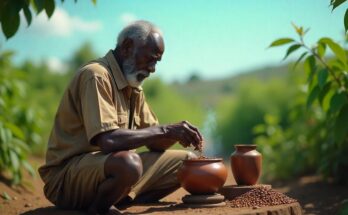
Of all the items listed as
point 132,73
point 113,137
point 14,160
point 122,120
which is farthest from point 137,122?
point 14,160

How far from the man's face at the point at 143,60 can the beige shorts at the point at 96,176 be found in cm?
59

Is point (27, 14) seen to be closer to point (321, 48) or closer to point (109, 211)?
point (109, 211)

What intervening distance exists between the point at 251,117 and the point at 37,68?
1022cm

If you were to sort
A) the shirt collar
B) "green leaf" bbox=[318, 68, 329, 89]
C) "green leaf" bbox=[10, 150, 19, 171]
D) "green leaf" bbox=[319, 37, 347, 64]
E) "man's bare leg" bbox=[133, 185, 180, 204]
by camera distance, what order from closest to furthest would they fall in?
the shirt collar → "man's bare leg" bbox=[133, 185, 180, 204] → "green leaf" bbox=[319, 37, 347, 64] → "green leaf" bbox=[318, 68, 329, 89] → "green leaf" bbox=[10, 150, 19, 171]

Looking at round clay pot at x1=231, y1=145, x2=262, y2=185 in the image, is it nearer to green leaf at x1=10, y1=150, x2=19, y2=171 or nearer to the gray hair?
the gray hair

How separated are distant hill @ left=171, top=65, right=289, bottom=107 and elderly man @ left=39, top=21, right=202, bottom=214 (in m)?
56.6

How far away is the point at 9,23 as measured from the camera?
327 cm

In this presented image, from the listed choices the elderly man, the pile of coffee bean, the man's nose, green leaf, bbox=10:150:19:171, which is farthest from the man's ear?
green leaf, bbox=10:150:19:171

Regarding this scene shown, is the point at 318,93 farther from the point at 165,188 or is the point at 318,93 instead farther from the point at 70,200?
the point at 70,200

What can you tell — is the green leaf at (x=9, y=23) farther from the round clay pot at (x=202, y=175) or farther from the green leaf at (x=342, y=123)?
the green leaf at (x=342, y=123)

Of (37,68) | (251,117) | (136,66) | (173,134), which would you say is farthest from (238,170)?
(37,68)

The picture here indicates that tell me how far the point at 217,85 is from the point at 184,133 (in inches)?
2686

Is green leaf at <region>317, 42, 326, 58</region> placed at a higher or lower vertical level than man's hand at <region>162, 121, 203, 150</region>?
higher

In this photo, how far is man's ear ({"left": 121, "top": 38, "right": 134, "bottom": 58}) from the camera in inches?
148
